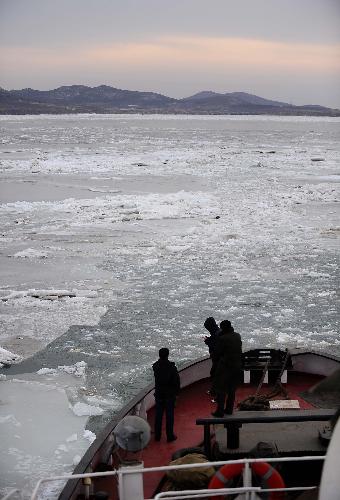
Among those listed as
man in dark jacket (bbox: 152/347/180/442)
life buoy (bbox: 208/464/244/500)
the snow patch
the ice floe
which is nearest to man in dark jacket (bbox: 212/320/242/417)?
man in dark jacket (bbox: 152/347/180/442)

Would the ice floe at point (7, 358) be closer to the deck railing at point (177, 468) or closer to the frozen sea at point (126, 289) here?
the frozen sea at point (126, 289)

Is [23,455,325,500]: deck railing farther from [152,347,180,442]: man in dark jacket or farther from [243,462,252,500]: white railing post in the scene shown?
[152,347,180,442]: man in dark jacket

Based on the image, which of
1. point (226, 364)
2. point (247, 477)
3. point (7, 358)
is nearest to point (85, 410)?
point (7, 358)

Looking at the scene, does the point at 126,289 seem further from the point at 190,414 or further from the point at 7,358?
the point at 190,414

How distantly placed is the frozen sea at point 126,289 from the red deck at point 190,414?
4.14ft

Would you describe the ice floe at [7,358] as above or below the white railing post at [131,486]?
below

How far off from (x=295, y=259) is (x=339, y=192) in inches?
483

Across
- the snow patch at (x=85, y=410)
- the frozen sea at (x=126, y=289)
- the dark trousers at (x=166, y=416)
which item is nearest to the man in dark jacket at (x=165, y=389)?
the dark trousers at (x=166, y=416)

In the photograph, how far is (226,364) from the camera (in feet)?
17.1

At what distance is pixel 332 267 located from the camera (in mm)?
13445

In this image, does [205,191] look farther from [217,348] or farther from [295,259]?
[217,348]

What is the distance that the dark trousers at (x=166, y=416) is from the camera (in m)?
5.34

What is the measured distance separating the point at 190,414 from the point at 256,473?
2.35 m

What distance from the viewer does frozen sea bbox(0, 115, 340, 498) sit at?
24.3 ft
